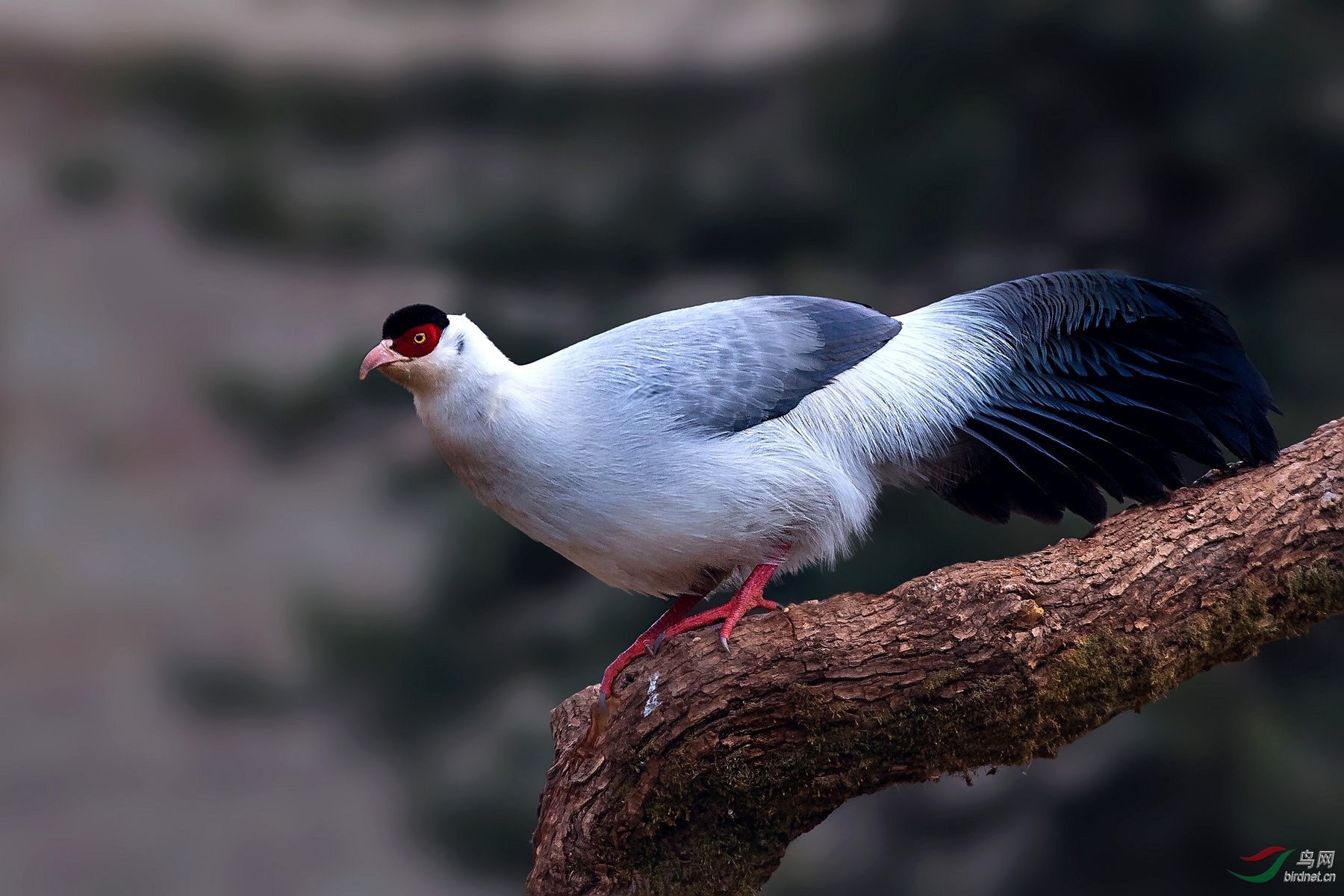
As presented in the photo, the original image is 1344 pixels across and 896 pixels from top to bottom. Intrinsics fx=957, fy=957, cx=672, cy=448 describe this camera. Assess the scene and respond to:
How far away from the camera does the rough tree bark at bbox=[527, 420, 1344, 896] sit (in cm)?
251

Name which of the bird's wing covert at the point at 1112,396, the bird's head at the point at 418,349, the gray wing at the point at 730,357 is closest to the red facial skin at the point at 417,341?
the bird's head at the point at 418,349

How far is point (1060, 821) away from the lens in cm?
442

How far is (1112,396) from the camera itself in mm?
2730

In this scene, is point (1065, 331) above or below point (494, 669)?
above

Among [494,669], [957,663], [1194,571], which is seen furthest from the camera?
[494,669]

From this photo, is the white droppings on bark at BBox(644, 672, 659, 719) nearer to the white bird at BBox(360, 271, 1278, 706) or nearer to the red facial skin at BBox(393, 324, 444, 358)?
the white bird at BBox(360, 271, 1278, 706)

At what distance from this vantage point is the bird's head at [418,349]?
8.07 feet

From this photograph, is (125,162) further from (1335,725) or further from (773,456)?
(1335,725)

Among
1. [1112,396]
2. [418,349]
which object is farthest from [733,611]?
[1112,396]

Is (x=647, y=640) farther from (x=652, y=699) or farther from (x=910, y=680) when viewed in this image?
(x=910, y=680)

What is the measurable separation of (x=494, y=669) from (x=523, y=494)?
6.76ft

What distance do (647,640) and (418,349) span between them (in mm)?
1043

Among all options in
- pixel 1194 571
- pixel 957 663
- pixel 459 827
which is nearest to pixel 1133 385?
pixel 1194 571

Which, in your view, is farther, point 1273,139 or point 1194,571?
point 1273,139
